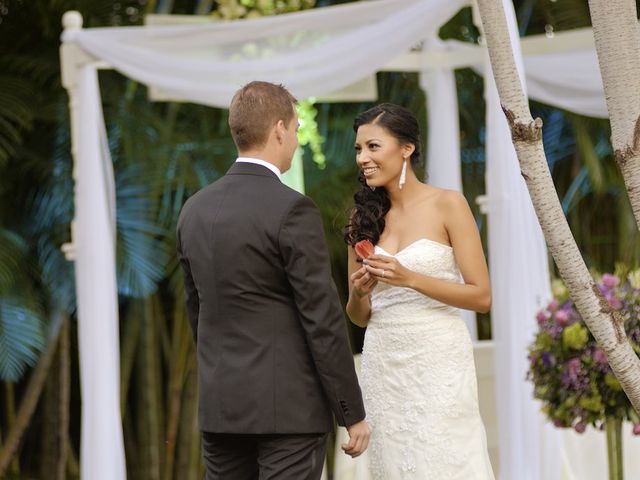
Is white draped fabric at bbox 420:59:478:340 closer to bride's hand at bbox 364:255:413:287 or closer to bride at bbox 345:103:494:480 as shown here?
bride at bbox 345:103:494:480

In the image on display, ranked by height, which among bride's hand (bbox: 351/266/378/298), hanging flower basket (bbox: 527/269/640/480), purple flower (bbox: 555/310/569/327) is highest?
bride's hand (bbox: 351/266/378/298)

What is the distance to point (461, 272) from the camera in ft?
12.0

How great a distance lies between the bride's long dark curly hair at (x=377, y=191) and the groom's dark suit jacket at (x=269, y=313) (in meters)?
0.86

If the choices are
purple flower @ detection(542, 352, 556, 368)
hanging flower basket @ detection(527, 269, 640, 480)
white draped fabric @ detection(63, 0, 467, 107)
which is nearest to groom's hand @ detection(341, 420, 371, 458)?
hanging flower basket @ detection(527, 269, 640, 480)

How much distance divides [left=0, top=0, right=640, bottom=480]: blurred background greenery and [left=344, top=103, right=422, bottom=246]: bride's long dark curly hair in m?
2.97

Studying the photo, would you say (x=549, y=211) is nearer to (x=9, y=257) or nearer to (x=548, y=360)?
(x=548, y=360)

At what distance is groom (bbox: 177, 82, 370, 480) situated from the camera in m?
2.88

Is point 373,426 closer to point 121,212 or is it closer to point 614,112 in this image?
point 614,112

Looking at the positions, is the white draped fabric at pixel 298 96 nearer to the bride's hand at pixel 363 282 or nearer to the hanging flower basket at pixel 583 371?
the hanging flower basket at pixel 583 371

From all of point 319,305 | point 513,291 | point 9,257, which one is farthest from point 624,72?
point 9,257

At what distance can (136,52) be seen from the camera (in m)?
5.31

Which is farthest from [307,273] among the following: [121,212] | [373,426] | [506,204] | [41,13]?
[41,13]

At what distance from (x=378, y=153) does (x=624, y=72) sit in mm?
1412

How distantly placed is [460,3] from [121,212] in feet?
8.69
